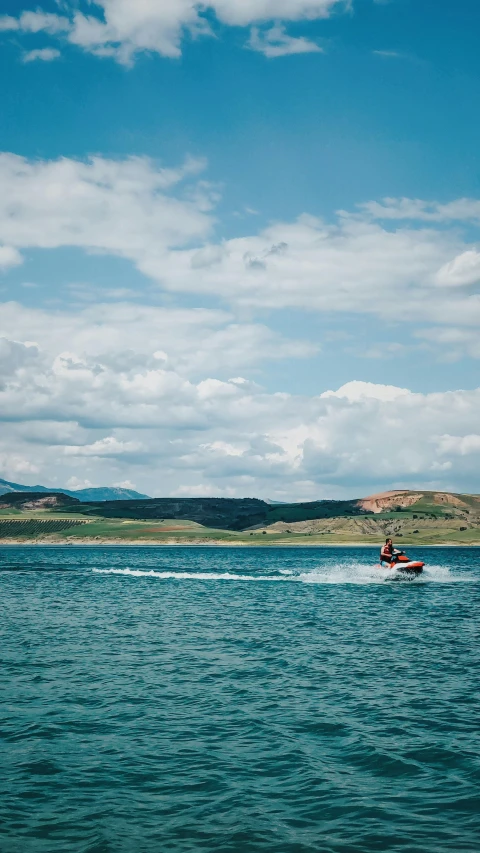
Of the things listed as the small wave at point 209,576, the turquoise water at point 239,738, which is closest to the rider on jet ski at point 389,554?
the small wave at point 209,576

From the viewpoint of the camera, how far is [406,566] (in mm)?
87562

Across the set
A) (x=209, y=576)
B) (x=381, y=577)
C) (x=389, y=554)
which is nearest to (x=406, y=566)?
(x=389, y=554)

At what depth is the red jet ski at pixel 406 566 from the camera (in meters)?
87.2

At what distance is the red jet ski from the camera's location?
87.2 m

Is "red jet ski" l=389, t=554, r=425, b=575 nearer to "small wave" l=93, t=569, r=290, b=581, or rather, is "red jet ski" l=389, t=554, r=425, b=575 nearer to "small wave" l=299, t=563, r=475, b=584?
"small wave" l=299, t=563, r=475, b=584

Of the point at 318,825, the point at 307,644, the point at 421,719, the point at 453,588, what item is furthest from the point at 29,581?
the point at 318,825

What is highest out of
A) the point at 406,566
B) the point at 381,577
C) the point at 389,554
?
the point at 389,554

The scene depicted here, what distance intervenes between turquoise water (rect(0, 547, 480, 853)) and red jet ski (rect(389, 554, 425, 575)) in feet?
131

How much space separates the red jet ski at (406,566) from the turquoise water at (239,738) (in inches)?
1569

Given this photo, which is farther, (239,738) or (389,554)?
(389,554)

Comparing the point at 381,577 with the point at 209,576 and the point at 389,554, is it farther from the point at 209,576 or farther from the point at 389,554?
the point at 209,576

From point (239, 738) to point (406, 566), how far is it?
226ft

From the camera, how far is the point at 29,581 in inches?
3543

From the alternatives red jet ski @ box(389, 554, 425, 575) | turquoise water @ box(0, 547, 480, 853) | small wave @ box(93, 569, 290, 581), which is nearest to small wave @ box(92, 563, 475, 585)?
small wave @ box(93, 569, 290, 581)
